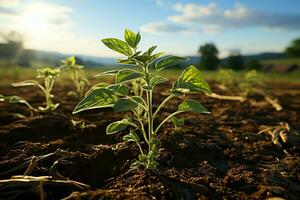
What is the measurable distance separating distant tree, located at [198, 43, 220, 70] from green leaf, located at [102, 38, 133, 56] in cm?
3705

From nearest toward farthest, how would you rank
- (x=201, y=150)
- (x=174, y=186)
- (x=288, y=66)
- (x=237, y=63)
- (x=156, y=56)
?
(x=174, y=186) → (x=156, y=56) → (x=201, y=150) → (x=288, y=66) → (x=237, y=63)

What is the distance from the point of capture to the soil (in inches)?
67.1

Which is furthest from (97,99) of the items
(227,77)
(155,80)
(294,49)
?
(294,49)

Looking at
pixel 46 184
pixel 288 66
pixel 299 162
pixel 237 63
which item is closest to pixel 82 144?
pixel 46 184

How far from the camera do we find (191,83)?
5.88 ft

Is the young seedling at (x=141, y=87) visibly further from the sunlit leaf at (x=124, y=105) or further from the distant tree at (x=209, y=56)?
the distant tree at (x=209, y=56)

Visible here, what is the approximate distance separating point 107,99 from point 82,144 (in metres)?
0.68

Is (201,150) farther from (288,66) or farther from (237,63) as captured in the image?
(237,63)

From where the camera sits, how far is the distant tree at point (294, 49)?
176 ft

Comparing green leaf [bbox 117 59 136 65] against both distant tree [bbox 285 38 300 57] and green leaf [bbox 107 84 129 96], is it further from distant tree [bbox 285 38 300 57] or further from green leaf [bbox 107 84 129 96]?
distant tree [bbox 285 38 300 57]

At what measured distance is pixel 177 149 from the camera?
2217 mm

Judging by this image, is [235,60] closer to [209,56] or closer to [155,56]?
[209,56]

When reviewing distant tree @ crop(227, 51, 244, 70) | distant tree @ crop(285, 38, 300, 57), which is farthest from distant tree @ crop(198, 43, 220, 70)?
distant tree @ crop(285, 38, 300, 57)

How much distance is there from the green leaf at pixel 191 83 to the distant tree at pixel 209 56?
1459 inches
